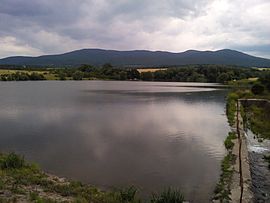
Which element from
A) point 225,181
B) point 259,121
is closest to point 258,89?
point 259,121

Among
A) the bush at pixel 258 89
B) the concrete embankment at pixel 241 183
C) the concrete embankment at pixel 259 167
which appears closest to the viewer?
the concrete embankment at pixel 241 183

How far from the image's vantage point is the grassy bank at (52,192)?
8625mm

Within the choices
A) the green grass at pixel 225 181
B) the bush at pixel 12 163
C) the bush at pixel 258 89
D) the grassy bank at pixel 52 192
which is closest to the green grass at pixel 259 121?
the green grass at pixel 225 181

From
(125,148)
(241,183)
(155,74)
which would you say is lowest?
(125,148)

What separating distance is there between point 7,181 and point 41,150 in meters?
6.87

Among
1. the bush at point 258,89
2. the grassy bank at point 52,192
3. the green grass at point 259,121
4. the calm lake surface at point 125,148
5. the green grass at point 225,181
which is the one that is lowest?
the green grass at point 259,121

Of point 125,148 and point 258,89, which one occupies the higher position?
point 258,89

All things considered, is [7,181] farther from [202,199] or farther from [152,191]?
[202,199]

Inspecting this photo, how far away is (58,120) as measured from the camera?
27766mm

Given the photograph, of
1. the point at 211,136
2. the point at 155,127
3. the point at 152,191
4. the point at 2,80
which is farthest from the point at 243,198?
the point at 2,80

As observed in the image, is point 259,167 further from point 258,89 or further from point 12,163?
point 258,89

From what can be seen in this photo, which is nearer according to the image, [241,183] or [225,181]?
[241,183]

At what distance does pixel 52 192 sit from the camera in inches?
374

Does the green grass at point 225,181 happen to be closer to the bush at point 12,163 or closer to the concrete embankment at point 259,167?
the concrete embankment at point 259,167
